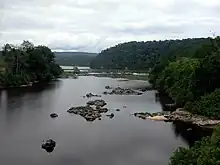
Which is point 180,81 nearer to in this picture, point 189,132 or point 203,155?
point 189,132

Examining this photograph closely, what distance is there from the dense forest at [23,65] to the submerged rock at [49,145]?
52.9m

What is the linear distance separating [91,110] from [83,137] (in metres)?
16.2

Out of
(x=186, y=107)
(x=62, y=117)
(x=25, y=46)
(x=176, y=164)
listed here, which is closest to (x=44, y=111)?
(x=62, y=117)

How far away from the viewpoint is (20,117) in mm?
49156

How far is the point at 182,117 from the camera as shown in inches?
1887

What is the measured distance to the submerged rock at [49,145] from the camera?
34.0 m

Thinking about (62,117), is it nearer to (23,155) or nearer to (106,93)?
(23,155)

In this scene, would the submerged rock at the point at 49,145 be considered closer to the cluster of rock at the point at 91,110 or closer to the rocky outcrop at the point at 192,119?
the cluster of rock at the point at 91,110

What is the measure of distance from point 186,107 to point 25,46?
231ft

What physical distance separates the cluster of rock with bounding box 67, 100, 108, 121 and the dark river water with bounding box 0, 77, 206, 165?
1.22m

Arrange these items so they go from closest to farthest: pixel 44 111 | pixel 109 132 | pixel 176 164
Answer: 1. pixel 176 164
2. pixel 109 132
3. pixel 44 111

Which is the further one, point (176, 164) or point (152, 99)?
point (152, 99)

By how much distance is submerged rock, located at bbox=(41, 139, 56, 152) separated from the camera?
33950mm

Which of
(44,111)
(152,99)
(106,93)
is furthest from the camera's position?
(106,93)
